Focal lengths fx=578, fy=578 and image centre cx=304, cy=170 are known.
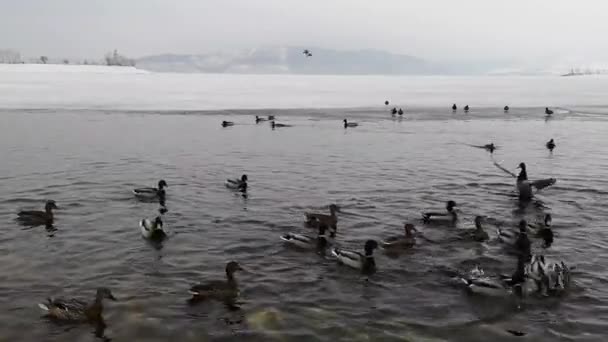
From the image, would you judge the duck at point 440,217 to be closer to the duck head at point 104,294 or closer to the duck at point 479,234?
the duck at point 479,234

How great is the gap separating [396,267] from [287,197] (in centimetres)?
595

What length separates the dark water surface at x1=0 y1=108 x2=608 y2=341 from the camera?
8.73 meters

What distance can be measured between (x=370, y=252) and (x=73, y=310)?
5359 mm

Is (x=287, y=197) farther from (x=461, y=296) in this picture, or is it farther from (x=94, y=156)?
(x=94, y=156)

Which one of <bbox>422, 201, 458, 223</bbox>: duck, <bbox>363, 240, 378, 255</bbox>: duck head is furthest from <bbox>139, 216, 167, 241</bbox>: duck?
<bbox>422, 201, 458, 223</bbox>: duck

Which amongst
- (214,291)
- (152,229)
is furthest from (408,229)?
(152,229)

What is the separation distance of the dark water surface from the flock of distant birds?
0.24 meters

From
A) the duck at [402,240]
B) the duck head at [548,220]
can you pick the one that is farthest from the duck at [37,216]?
the duck head at [548,220]

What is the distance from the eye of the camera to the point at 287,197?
16391mm

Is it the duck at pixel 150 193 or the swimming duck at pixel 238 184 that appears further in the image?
the swimming duck at pixel 238 184

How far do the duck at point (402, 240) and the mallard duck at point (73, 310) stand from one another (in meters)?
5.58

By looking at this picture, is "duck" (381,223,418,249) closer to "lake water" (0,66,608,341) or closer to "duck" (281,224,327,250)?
"lake water" (0,66,608,341)

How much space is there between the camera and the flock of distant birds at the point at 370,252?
8.98 m

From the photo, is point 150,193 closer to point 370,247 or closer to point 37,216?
point 37,216
